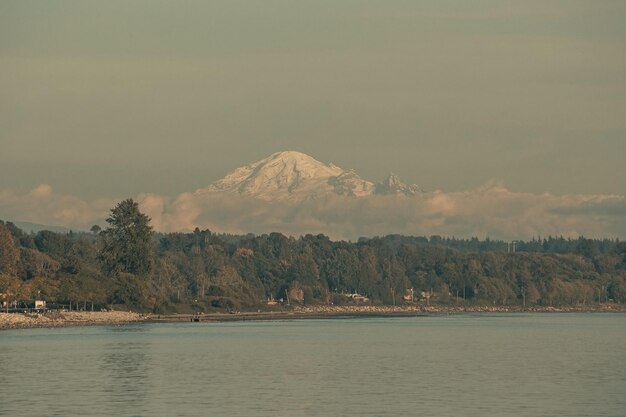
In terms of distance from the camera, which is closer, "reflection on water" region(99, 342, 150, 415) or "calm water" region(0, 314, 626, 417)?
"calm water" region(0, 314, 626, 417)

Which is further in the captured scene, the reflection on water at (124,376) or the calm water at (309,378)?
the reflection on water at (124,376)

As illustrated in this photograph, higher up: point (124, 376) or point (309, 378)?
point (124, 376)

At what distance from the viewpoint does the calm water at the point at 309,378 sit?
220ft

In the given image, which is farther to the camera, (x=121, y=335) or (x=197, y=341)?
(x=121, y=335)

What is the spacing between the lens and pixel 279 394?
75000mm

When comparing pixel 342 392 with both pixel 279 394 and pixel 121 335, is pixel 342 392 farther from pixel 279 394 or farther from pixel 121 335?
pixel 121 335

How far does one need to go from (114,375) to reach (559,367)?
35328 millimetres

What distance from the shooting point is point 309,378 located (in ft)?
287

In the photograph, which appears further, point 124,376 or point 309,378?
point 124,376

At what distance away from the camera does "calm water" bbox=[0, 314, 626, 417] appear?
67.2 meters

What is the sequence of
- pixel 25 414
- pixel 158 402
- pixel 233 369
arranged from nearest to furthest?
pixel 25 414
pixel 158 402
pixel 233 369

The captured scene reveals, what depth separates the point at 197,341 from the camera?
14788cm

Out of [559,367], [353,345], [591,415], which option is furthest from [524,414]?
[353,345]

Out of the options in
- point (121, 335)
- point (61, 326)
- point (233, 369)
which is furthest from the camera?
point (61, 326)
